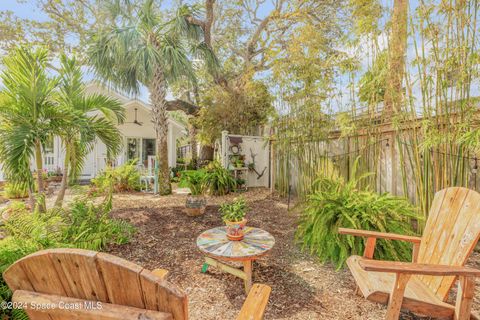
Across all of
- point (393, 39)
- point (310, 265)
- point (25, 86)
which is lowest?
point (310, 265)

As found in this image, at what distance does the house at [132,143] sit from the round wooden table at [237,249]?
755cm

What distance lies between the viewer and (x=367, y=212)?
2.63 meters

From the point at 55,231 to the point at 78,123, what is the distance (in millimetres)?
1322

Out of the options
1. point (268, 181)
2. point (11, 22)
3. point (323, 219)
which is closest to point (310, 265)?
point (323, 219)

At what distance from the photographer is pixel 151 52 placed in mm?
5293

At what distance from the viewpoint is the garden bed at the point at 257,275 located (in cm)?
190

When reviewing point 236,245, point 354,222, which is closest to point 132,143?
point 236,245

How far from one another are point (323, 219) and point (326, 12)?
8.96 metres

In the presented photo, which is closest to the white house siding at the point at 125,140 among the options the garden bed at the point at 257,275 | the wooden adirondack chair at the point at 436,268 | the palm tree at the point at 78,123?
the palm tree at the point at 78,123

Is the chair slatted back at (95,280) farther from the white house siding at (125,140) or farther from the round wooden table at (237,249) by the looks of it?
the white house siding at (125,140)

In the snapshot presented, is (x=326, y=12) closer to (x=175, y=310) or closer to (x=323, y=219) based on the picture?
(x=323, y=219)

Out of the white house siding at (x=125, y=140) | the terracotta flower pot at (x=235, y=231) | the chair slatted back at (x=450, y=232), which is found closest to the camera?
the chair slatted back at (x=450, y=232)

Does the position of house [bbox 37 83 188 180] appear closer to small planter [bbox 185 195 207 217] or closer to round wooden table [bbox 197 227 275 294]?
small planter [bbox 185 195 207 217]

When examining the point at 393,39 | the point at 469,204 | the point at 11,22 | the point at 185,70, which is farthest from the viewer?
the point at 11,22
